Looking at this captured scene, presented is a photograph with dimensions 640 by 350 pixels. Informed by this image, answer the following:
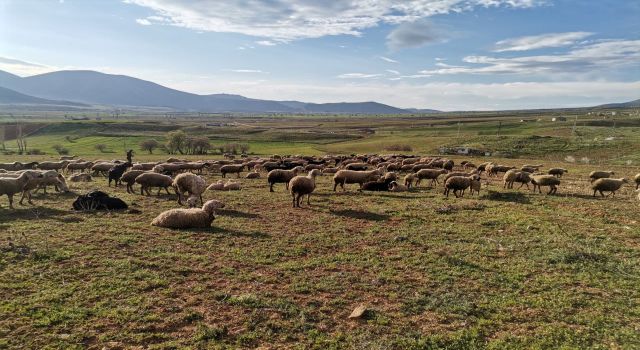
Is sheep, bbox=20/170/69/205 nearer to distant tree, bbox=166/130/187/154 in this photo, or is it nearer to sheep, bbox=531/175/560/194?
sheep, bbox=531/175/560/194

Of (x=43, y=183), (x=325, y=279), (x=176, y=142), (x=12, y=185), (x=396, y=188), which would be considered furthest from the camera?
(x=176, y=142)

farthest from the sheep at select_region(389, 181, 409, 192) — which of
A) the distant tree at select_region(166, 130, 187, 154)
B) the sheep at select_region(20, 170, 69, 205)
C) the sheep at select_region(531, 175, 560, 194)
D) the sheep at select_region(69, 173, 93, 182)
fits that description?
the distant tree at select_region(166, 130, 187, 154)

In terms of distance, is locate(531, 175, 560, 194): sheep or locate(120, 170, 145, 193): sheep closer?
locate(531, 175, 560, 194): sheep

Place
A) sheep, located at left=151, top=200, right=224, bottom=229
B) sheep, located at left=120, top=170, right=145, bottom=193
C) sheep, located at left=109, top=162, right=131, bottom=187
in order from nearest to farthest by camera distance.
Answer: sheep, located at left=151, top=200, right=224, bottom=229
sheep, located at left=120, top=170, right=145, bottom=193
sheep, located at left=109, top=162, right=131, bottom=187

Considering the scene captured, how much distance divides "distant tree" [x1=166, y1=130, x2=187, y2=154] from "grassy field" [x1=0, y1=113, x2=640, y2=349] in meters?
66.1

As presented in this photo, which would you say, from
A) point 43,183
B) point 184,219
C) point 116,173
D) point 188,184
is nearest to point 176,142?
point 116,173

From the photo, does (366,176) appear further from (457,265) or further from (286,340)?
(286,340)

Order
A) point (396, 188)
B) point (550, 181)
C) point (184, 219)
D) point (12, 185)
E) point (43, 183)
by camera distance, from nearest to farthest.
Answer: point (184, 219) → point (12, 185) → point (43, 183) → point (550, 181) → point (396, 188)

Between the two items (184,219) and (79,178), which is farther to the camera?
(79,178)

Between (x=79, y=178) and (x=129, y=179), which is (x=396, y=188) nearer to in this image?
(x=129, y=179)

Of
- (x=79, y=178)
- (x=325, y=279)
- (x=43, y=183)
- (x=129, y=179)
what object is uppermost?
(x=43, y=183)

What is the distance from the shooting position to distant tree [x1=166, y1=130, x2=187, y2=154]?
81.7m

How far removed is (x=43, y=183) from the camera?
2145 centimetres

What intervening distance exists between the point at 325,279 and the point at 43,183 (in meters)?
19.8
